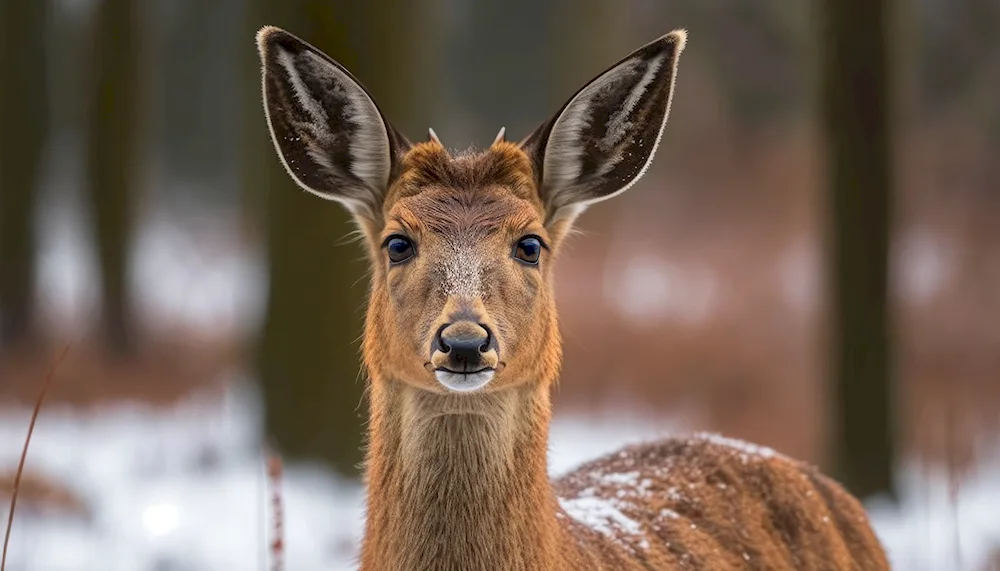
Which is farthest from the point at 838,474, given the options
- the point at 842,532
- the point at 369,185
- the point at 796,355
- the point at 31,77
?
the point at 31,77

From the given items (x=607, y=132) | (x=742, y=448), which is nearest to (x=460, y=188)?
(x=607, y=132)

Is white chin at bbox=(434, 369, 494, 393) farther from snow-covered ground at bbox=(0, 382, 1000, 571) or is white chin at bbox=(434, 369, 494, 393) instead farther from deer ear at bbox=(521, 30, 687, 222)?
snow-covered ground at bbox=(0, 382, 1000, 571)

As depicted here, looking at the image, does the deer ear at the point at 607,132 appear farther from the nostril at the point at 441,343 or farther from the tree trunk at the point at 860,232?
the tree trunk at the point at 860,232

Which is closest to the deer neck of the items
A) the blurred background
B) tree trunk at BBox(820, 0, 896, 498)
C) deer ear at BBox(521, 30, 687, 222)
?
deer ear at BBox(521, 30, 687, 222)

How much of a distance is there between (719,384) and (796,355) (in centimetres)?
299

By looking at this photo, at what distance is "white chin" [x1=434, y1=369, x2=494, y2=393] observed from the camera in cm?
373

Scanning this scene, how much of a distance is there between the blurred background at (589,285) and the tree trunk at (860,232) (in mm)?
20

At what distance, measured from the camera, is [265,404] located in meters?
9.38

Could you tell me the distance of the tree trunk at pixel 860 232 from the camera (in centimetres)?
930

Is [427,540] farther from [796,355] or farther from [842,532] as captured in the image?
[796,355]

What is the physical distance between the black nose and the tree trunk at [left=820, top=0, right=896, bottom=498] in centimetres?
614

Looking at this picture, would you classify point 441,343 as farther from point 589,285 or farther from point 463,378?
point 589,285

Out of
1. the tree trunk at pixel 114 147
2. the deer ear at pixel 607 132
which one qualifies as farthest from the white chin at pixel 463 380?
the tree trunk at pixel 114 147

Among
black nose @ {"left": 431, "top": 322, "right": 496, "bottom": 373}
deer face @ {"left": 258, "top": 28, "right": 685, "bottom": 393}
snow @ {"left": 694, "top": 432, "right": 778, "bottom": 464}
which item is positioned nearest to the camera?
black nose @ {"left": 431, "top": 322, "right": 496, "bottom": 373}
